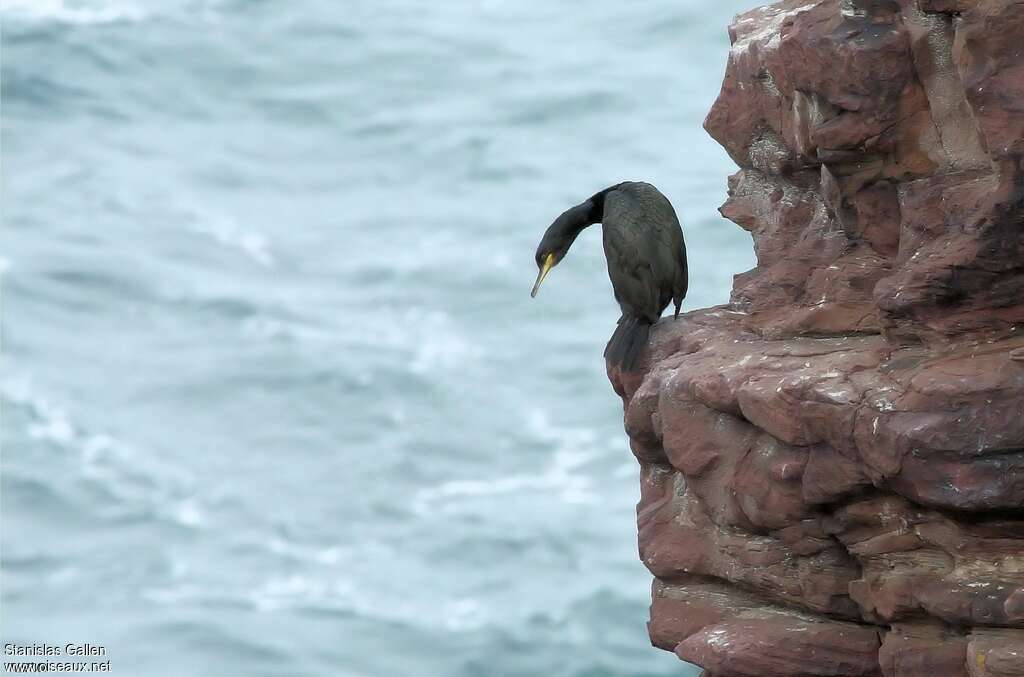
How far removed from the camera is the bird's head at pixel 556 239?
8766 mm

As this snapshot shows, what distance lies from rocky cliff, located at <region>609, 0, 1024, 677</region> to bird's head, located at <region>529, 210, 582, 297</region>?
6.56 feet

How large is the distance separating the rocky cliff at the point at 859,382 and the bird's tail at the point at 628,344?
0.39 m

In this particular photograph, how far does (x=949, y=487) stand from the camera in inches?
205

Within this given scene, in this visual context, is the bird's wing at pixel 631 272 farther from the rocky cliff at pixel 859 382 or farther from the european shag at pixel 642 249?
the rocky cliff at pixel 859 382

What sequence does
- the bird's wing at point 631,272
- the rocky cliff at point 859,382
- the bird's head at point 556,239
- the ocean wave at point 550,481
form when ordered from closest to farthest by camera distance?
the rocky cliff at point 859,382
the bird's wing at point 631,272
the bird's head at point 556,239
the ocean wave at point 550,481

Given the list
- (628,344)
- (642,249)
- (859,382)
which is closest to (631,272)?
(642,249)

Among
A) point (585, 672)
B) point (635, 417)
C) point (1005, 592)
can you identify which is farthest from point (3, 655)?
point (1005, 592)

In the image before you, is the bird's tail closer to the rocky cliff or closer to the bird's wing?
the bird's wing

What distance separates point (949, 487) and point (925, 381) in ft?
1.09

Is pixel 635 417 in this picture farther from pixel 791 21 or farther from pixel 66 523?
A: pixel 66 523

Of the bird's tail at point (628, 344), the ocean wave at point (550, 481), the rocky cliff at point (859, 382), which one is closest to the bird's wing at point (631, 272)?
the bird's tail at point (628, 344)

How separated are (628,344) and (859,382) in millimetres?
1763

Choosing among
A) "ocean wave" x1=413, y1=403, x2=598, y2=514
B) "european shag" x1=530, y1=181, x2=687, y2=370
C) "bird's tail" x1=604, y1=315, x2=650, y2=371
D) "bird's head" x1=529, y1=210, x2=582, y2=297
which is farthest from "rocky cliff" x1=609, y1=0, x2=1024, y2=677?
"ocean wave" x1=413, y1=403, x2=598, y2=514

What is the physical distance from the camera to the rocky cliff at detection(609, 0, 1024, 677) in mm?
5238
